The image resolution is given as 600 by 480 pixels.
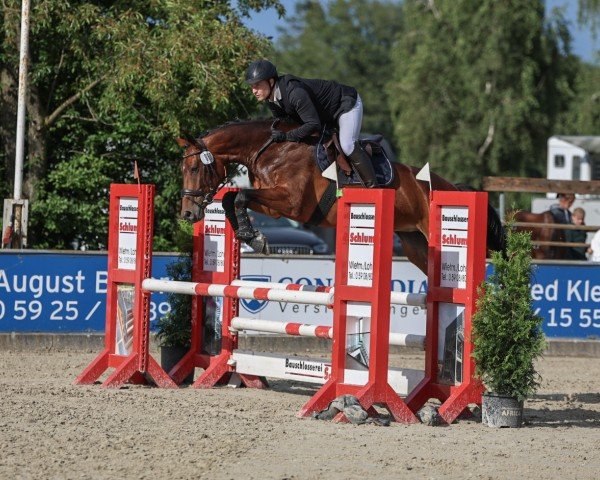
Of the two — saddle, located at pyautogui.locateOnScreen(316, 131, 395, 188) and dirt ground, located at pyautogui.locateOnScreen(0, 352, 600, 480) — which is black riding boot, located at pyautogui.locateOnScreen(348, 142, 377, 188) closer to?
saddle, located at pyautogui.locateOnScreen(316, 131, 395, 188)

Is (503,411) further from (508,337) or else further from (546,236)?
(546,236)

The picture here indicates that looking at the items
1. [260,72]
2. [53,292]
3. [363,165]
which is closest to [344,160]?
[363,165]

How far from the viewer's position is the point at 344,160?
26.8 feet

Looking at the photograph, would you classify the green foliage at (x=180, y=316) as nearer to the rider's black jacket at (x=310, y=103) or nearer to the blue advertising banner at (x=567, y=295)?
the rider's black jacket at (x=310, y=103)

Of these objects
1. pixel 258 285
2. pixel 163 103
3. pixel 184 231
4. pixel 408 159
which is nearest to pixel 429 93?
pixel 408 159

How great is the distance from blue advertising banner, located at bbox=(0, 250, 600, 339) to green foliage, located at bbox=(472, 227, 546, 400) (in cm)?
452

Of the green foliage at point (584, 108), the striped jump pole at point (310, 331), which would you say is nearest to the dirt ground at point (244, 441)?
the striped jump pole at point (310, 331)

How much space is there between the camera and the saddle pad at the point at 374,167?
8.18 metres

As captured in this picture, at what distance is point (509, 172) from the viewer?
141ft

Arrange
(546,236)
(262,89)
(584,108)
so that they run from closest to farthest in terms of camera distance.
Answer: (262,89)
(546,236)
(584,108)

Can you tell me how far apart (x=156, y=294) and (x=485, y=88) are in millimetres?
31260

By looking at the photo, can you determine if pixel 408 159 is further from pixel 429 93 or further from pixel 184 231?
pixel 184 231

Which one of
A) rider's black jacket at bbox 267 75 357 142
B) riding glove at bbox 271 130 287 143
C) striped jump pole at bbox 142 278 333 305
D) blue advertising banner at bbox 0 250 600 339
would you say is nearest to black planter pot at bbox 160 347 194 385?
striped jump pole at bbox 142 278 333 305

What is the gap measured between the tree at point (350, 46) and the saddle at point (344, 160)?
190 ft
